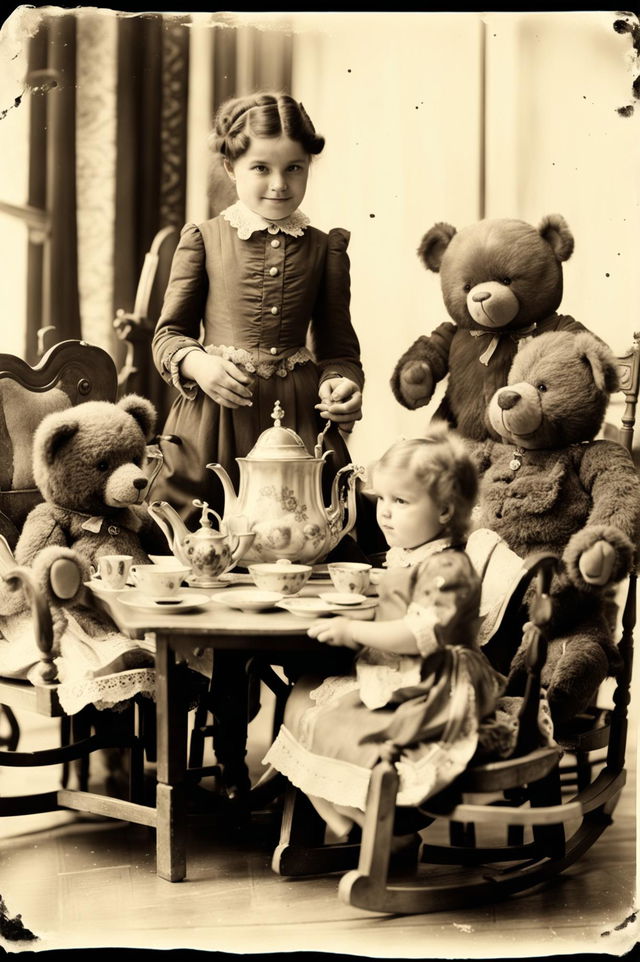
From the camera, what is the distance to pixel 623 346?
99.3 inches

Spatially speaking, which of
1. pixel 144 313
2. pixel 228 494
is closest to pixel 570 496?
pixel 228 494

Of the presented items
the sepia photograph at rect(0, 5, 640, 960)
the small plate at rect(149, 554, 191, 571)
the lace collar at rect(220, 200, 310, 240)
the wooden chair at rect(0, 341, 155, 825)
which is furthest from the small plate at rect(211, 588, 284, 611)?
the lace collar at rect(220, 200, 310, 240)

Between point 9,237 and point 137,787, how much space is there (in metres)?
1.23

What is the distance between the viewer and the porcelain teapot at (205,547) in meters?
2.23

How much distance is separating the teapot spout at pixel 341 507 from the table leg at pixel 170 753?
0.47 m

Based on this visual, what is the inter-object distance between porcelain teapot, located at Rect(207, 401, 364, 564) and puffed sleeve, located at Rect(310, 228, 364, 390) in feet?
1.11

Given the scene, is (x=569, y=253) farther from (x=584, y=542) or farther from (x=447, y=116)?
(x=584, y=542)

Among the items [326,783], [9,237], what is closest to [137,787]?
[326,783]

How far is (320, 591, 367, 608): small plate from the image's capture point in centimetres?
208

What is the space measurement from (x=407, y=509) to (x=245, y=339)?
794mm

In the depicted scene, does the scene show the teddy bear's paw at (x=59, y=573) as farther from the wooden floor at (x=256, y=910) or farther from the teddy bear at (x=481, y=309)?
the teddy bear at (x=481, y=309)

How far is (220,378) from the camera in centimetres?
252

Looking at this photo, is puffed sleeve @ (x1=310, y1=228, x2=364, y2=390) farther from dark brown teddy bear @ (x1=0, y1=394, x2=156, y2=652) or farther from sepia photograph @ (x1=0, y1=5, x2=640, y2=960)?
dark brown teddy bear @ (x1=0, y1=394, x2=156, y2=652)

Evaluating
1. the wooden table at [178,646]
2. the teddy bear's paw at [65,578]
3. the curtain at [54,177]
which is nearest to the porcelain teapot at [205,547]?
the wooden table at [178,646]
